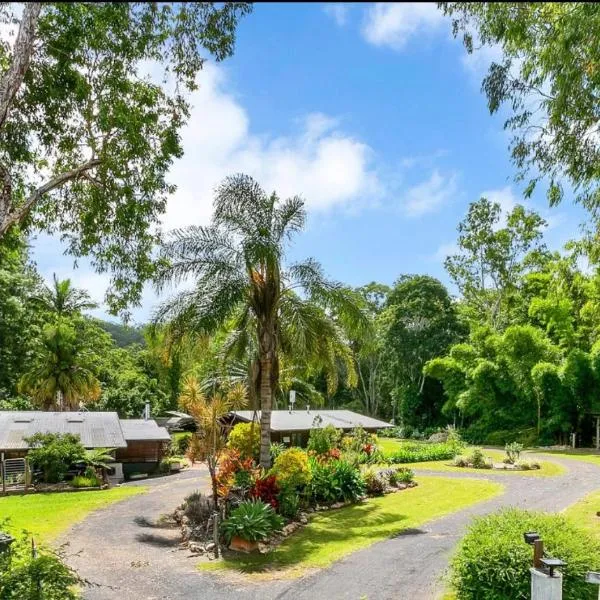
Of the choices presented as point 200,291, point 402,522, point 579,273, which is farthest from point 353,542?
point 579,273

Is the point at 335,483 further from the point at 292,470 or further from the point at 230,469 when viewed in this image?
the point at 230,469

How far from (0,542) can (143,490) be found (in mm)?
15977

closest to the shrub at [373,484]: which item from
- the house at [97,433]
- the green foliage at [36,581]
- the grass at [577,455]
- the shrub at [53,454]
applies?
the grass at [577,455]

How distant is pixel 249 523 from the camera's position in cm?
1191

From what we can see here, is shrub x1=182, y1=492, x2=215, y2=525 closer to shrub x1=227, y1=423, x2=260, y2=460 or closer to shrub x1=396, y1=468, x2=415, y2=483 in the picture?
shrub x1=227, y1=423, x2=260, y2=460

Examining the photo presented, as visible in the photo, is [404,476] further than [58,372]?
No

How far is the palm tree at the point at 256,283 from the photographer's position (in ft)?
50.0

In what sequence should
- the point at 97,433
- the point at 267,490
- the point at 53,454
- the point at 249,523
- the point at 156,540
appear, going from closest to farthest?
the point at 249,523
the point at 156,540
the point at 267,490
the point at 53,454
the point at 97,433

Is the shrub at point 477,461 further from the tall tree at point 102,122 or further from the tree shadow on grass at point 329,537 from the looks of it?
the tall tree at point 102,122

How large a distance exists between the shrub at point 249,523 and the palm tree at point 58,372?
74.2 feet

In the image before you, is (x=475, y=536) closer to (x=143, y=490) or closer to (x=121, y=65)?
(x=121, y=65)

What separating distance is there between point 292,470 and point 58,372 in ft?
71.8

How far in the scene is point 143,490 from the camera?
846 inches

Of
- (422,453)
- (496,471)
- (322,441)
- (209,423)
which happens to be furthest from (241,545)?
(422,453)
